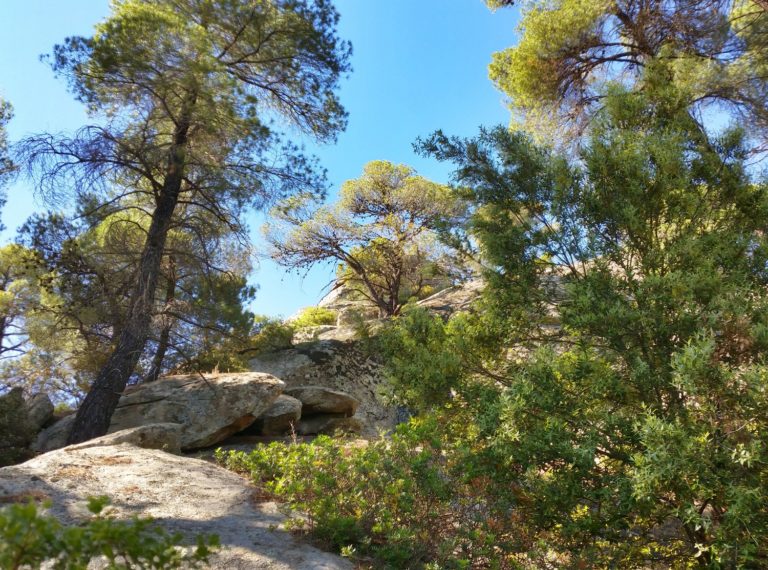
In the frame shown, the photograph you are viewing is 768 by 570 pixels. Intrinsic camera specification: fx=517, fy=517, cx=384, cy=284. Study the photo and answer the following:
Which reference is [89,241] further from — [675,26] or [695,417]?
[675,26]

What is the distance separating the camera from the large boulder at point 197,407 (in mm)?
9859

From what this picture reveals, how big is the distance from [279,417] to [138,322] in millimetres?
3428

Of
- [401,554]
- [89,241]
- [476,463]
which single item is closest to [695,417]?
[476,463]

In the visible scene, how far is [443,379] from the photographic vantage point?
20.0 feet

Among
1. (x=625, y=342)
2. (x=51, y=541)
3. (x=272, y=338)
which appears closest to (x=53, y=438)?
(x=272, y=338)

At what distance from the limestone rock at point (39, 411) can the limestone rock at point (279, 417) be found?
15.4 feet

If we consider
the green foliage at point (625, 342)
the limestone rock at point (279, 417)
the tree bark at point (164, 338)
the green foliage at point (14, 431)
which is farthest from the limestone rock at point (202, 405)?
the green foliage at point (625, 342)

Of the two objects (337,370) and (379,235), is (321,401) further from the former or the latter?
(379,235)

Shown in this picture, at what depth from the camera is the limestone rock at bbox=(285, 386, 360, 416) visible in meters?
12.1

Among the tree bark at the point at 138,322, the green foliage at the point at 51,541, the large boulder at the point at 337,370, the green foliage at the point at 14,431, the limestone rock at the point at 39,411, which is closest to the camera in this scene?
the green foliage at the point at 51,541

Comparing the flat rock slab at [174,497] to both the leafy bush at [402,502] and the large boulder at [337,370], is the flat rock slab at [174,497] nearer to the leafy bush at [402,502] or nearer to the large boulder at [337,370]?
the leafy bush at [402,502]

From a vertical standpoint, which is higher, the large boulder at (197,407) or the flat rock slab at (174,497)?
the large boulder at (197,407)

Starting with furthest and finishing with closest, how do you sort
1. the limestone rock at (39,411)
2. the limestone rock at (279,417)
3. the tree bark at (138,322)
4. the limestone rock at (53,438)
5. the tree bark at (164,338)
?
the tree bark at (164,338) < the limestone rock at (39,411) < the limestone rock at (279,417) < the limestone rock at (53,438) < the tree bark at (138,322)

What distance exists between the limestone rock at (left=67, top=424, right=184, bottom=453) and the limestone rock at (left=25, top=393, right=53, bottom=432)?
414 centimetres
